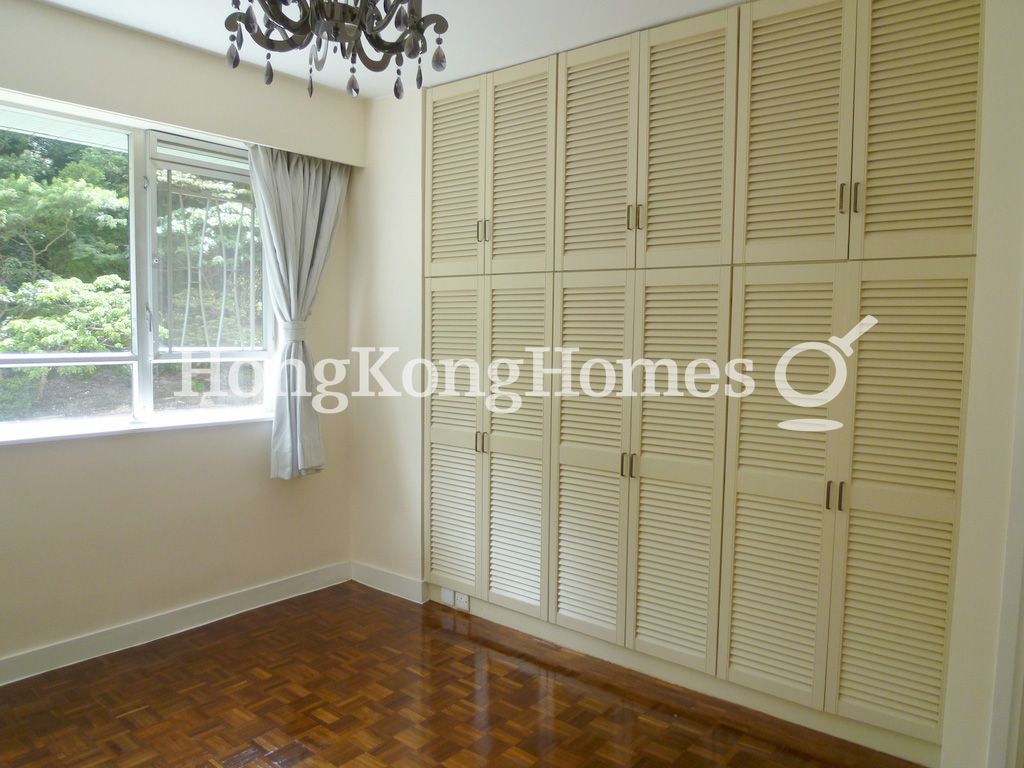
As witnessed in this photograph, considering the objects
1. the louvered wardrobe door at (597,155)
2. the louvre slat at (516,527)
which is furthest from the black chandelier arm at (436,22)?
the louvre slat at (516,527)

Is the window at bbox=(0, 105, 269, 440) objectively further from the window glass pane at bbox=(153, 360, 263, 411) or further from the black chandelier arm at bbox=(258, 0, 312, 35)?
the black chandelier arm at bbox=(258, 0, 312, 35)

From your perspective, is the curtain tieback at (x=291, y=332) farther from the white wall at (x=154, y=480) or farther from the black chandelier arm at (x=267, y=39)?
the black chandelier arm at (x=267, y=39)

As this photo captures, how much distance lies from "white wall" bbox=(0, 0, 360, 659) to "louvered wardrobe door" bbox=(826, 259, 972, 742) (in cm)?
276

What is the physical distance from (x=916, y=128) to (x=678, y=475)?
1.51 metres

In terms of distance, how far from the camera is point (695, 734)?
258 cm

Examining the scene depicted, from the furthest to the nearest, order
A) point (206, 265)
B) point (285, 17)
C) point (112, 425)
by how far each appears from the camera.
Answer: point (206, 265) < point (112, 425) < point (285, 17)

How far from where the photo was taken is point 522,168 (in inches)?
130

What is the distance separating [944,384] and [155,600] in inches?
135

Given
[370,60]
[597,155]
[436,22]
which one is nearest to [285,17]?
[370,60]

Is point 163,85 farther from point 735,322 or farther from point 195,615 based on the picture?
point 735,322

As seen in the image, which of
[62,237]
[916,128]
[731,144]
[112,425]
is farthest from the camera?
[112,425]

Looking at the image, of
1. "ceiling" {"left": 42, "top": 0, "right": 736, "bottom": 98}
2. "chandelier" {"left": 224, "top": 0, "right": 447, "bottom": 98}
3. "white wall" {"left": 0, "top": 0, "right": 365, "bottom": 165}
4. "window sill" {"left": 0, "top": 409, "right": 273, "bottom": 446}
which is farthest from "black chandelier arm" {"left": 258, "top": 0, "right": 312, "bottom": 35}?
"window sill" {"left": 0, "top": 409, "right": 273, "bottom": 446}

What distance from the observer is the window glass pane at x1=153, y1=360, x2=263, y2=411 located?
134 inches

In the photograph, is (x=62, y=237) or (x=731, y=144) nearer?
(x=731, y=144)
